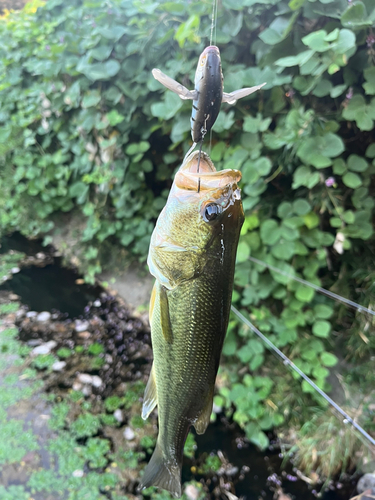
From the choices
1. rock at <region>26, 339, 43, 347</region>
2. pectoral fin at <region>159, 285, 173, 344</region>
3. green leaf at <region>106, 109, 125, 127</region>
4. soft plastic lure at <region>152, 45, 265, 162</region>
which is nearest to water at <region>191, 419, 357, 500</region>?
rock at <region>26, 339, 43, 347</region>

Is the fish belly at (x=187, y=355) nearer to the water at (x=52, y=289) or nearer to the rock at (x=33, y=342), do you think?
the rock at (x=33, y=342)

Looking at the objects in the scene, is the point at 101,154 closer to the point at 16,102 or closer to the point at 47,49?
the point at 47,49

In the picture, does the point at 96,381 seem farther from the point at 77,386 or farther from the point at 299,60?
the point at 299,60

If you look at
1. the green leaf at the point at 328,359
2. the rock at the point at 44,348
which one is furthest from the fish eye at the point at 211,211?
the rock at the point at 44,348

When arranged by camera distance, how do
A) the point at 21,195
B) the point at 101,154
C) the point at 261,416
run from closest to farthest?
the point at 261,416 → the point at 101,154 → the point at 21,195

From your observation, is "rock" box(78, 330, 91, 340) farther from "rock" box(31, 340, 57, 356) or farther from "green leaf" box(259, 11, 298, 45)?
"green leaf" box(259, 11, 298, 45)

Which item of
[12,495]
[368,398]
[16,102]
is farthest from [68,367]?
[16,102]
